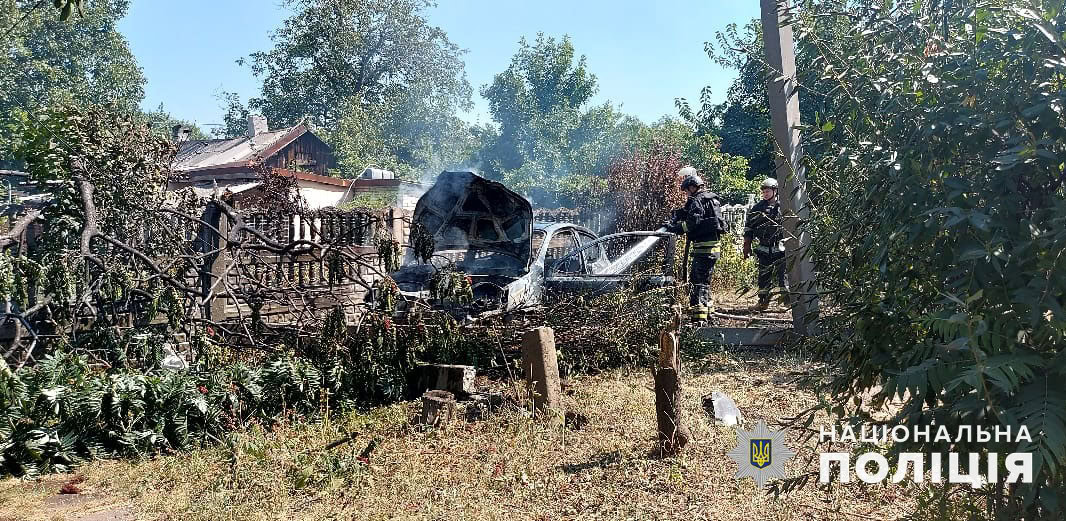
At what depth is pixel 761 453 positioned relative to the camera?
4.47m

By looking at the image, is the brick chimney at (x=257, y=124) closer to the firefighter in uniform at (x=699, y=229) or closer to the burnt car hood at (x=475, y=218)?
the burnt car hood at (x=475, y=218)

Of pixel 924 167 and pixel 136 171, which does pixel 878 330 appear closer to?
pixel 924 167

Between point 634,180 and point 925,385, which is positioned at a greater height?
point 634,180

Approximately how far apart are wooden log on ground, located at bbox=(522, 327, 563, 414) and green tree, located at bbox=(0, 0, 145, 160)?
141 feet

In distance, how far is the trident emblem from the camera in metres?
4.43

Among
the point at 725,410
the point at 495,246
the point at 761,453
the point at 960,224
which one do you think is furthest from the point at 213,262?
the point at 960,224

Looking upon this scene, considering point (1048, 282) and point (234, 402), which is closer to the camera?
point (1048, 282)

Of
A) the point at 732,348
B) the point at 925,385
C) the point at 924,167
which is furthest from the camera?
the point at 732,348

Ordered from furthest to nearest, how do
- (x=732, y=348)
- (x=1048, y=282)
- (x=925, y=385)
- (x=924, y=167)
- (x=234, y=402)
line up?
→ (x=732, y=348) → (x=234, y=402) → (x=924, y=167) → (x=925, y=385) → (x=1048, y=282)

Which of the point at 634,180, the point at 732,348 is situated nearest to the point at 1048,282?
the point at 732,348

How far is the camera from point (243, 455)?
16.5 feet

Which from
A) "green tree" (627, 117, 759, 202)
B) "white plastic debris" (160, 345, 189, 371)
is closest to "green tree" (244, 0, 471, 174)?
"green tree" (627, 117, 759, 202)

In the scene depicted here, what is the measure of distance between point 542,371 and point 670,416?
1.24m

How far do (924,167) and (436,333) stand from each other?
5164 mm
